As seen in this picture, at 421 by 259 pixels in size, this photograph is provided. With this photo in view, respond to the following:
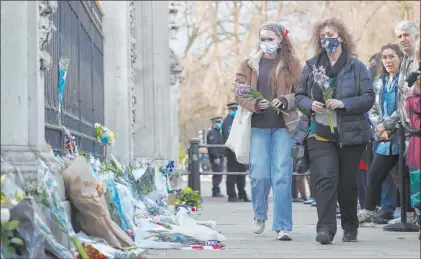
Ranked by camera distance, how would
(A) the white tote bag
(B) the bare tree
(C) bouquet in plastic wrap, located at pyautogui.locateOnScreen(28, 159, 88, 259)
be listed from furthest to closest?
(B) the bare tree, (A) the white tote bag, (C) bouquet in plastic wrap, located at pyautogui.locateOnScreen(28, 159, 88, 259)

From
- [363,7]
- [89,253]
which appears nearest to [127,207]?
[89,253]

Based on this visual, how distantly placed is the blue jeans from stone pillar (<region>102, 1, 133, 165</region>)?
4695 millimetres

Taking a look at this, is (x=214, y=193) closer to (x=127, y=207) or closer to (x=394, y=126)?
(x=394, y=126)

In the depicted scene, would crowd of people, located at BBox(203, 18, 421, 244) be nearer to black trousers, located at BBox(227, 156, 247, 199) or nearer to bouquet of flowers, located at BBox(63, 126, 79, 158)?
bouquet of flowers, located at BBox(63, 126, 79, 158)

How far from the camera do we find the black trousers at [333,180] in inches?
369

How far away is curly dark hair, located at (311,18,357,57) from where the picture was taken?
32.3 ft

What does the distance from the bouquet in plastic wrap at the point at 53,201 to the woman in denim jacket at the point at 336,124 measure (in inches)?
112

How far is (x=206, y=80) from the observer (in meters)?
39.3

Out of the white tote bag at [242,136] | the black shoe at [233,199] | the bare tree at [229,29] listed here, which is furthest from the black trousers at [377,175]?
the bare tree at [229,29]

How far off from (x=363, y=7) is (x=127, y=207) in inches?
937

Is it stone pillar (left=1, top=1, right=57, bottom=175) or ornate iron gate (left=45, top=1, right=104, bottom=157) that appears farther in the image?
ornate iron gate (left=45, top=1, right=104, bottom=157)

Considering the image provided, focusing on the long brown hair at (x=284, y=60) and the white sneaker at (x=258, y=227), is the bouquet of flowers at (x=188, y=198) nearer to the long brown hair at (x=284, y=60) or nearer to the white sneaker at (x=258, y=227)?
the white sneaker at (x=258, y=227)

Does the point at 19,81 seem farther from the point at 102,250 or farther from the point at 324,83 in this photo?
the point at 324,83

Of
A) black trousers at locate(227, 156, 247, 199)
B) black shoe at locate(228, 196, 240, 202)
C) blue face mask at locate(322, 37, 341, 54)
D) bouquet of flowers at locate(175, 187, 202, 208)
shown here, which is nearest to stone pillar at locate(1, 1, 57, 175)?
blue face mask at locate(322, 37, 341, 54)
